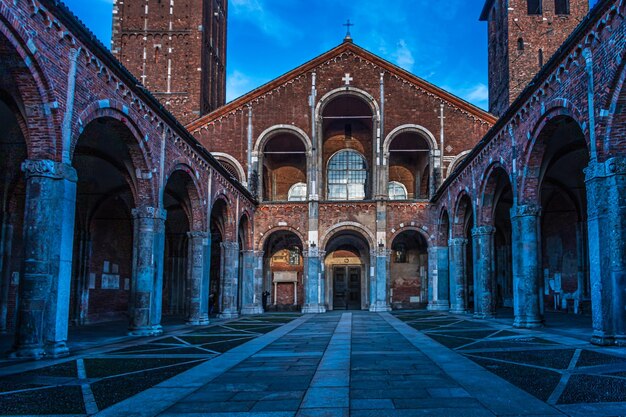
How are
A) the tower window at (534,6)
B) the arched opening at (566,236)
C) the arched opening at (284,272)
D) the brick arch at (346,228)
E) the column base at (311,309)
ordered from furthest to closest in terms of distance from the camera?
the tower window at (534,6) → the arched opening at (284,272) → the brick arch at (346,228) → the column base at (311,309) → the arched opening at (566,236)

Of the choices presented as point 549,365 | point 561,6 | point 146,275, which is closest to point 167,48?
point 146,275

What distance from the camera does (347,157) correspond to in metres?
33.8

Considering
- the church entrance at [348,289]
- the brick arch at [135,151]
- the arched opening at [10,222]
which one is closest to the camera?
the brick arch at [135,151]

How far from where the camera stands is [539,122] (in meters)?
14.2

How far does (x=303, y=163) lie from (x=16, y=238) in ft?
63.2

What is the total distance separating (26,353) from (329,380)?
5664 mm

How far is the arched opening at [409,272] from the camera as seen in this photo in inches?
1248

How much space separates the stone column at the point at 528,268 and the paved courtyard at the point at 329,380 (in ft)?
12.2

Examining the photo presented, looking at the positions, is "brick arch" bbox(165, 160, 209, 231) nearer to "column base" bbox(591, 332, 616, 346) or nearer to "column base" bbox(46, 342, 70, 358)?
"column base" bbox(46, 342, 70, 358)

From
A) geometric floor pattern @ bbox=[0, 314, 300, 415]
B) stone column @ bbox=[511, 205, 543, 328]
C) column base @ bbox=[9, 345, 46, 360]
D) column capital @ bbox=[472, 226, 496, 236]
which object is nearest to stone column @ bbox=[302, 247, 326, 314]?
column capital @ bbox=[472, 226, 496, 236]

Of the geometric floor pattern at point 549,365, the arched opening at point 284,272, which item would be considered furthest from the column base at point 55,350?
the arched opening at point 284,272

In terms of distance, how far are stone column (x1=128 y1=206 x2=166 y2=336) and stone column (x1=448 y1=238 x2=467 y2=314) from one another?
1444 cm

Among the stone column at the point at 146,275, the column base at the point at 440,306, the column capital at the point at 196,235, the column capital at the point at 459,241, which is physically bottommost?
the column base at the point at 440,306

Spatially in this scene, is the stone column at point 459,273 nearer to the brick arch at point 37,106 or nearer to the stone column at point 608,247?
the stone column at point 608,247
